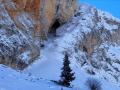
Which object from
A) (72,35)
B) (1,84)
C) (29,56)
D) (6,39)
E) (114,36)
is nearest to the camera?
(1,84)

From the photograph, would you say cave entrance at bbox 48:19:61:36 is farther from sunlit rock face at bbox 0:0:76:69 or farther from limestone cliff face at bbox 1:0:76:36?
sunlit rock face at bbox 0:0:76:69

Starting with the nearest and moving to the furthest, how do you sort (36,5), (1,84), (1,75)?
(1,84)
(1,75)
(36,5)

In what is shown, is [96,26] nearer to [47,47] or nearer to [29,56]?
[47,47]

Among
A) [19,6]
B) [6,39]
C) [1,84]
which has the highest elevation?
[19,6]

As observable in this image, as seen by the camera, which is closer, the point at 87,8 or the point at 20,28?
the point at 20,28

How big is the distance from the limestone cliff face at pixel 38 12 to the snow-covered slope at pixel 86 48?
6.98 ft

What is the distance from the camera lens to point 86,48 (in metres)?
74.9

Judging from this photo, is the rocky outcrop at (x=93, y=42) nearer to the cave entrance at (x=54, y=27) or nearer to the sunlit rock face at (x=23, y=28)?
Result: the cave entrance at (x=54, y=27)

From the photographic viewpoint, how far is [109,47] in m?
82.1

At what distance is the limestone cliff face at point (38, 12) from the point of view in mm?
59562

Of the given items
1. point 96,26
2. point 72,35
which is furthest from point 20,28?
point 96,26

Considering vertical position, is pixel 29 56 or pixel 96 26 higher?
pixel 96 26

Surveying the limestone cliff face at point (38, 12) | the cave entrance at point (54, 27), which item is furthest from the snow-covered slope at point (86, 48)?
the limestone cliff face at point (38, 12)

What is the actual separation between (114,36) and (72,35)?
1683cm
